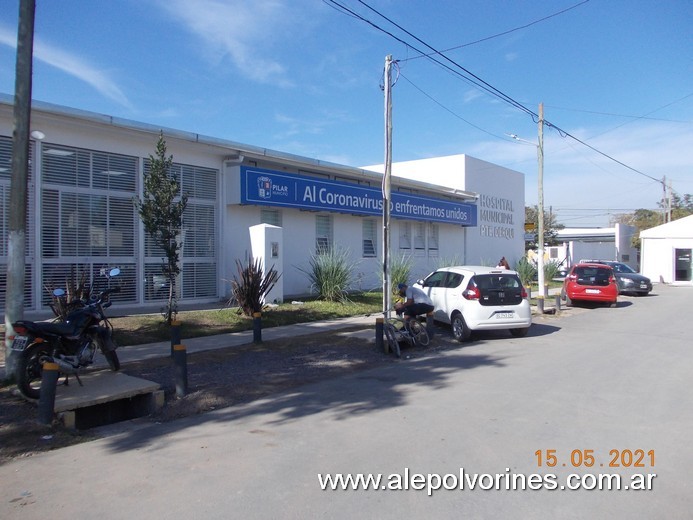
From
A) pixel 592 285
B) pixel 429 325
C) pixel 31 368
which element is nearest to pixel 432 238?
pixel 592 285

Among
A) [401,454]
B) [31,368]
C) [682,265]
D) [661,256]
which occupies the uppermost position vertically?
[661,256]

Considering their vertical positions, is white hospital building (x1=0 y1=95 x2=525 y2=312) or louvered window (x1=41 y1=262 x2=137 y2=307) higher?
white hospital building (x1=0 y1=95 x2=525 y2=312)

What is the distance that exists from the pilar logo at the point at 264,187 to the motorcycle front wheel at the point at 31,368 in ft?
33.5

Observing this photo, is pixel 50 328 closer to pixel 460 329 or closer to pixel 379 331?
pixel 379 331

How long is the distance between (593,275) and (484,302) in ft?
33.6

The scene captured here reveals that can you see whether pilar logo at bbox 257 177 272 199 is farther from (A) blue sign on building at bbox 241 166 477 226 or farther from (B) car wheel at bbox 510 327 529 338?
(B) car wheel at bbox 510 327 529 338

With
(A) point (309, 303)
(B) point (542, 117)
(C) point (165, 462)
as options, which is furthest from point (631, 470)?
(B) point (542, 117)

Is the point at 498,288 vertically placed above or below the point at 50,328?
above

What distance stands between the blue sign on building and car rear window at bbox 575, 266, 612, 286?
22.2 ft

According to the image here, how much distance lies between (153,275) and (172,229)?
338 centimetres

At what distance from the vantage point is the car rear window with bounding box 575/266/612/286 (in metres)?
20.2

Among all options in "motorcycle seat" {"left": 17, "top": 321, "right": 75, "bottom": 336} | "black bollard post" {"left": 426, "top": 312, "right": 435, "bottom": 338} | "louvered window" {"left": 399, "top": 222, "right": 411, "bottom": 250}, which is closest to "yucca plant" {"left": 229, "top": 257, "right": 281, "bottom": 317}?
"black bollard post" {"left": 426, "top": 312, "right": 435, "bottom": 338}

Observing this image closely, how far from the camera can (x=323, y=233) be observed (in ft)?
66.7

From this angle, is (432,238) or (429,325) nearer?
(429,325)
